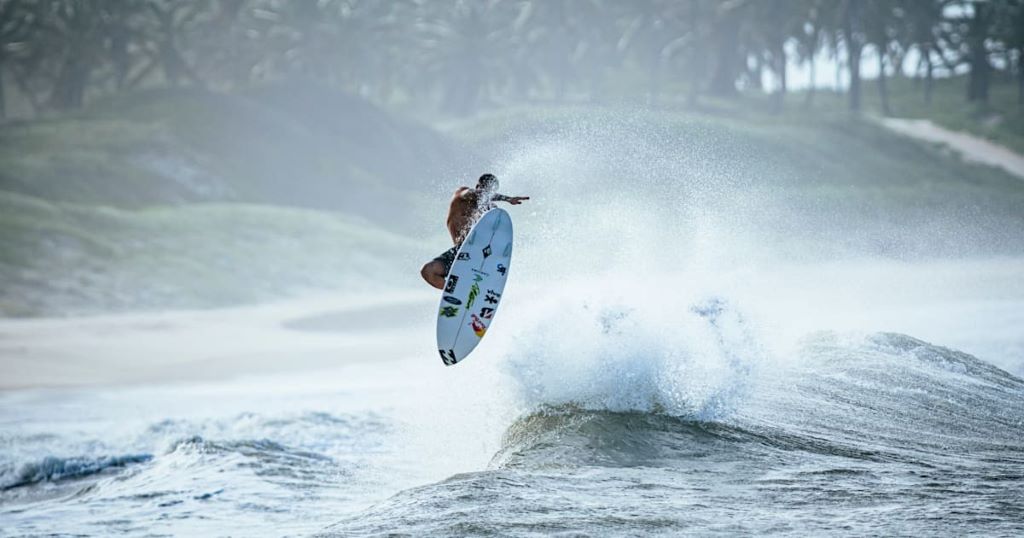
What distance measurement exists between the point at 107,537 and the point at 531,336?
382 cm

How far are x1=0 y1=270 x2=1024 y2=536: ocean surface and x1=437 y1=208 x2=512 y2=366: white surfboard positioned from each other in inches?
13.7

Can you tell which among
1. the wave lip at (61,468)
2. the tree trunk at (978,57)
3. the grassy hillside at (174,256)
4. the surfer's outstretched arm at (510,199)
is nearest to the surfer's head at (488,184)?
the surfer's outstretched arm at (510,199)

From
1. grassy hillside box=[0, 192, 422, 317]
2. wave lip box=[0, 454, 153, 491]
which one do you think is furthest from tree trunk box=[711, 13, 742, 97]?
wave lip box=[0, 454, 153, 491]

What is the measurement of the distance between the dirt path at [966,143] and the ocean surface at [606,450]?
45.6 metres

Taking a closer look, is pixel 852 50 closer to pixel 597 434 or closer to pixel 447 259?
pixel 447 259

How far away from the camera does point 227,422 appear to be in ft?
50.3

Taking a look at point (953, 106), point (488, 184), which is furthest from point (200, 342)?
point (953, 106)

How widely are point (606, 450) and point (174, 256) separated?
2908 centimetres

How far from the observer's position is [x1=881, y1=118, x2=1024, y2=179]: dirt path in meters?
56.8

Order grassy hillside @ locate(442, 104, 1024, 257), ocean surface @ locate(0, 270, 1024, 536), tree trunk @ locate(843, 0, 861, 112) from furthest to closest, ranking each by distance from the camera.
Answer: tree trunk @ locate(843, 0, 861, 112) < grassy hillside @ locate(442, 104, 1024, 257) < ocean surface @ locate(0, 270, 1024, 536)

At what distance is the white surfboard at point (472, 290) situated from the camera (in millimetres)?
10219


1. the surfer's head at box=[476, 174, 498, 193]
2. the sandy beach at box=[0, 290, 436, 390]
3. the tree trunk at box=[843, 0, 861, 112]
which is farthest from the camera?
the tree trunk at box=[843, 0, 861, 112]

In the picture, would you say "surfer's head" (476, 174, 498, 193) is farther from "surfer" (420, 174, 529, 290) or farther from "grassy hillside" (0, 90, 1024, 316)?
"grassy hillside" (0, 90, 1024, 316)

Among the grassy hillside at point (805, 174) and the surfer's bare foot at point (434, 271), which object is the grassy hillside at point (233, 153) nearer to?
the grassy hillside at point (805, 174)
